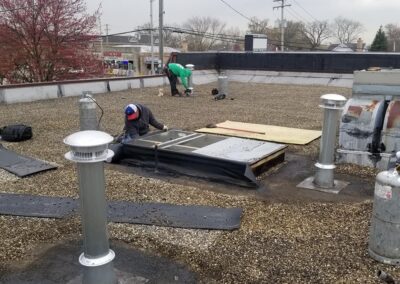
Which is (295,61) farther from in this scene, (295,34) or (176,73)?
(295,34)

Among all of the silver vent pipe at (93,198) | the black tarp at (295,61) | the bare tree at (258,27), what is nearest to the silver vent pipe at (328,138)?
the silver vent pipe at (93,198)

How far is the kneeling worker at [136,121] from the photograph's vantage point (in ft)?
20.6

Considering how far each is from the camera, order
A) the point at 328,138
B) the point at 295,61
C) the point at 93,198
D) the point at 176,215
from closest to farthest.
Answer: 1. the point at 93,198
2. the point at 176,215
3. the point at 328,138
4. the point at 295,61

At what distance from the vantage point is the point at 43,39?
1623 cm

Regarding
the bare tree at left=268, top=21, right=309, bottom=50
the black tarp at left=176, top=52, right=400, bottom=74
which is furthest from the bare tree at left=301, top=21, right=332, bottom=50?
the black tarp at left=176, top=52, right=400, bottom=74

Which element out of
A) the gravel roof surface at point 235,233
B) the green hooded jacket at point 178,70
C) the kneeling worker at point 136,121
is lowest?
the gravel roof surface at point 235,233

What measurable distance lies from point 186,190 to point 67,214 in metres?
1.38

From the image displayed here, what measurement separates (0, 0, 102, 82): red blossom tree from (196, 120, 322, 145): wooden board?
1073 centimetres

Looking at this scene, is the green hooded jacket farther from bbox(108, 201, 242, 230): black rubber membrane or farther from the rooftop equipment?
bbox(108, 201, 242, 230): black rubber membrane

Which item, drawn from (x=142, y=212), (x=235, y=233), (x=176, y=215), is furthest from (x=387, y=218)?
(x=142, y=212)

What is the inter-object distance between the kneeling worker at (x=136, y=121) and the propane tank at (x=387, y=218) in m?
3.96

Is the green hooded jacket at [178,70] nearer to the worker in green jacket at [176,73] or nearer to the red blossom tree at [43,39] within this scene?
the worker in green jacket at [176,73]

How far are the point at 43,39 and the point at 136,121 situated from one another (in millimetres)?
11595

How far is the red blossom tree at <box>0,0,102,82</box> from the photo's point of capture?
52.0 ft
